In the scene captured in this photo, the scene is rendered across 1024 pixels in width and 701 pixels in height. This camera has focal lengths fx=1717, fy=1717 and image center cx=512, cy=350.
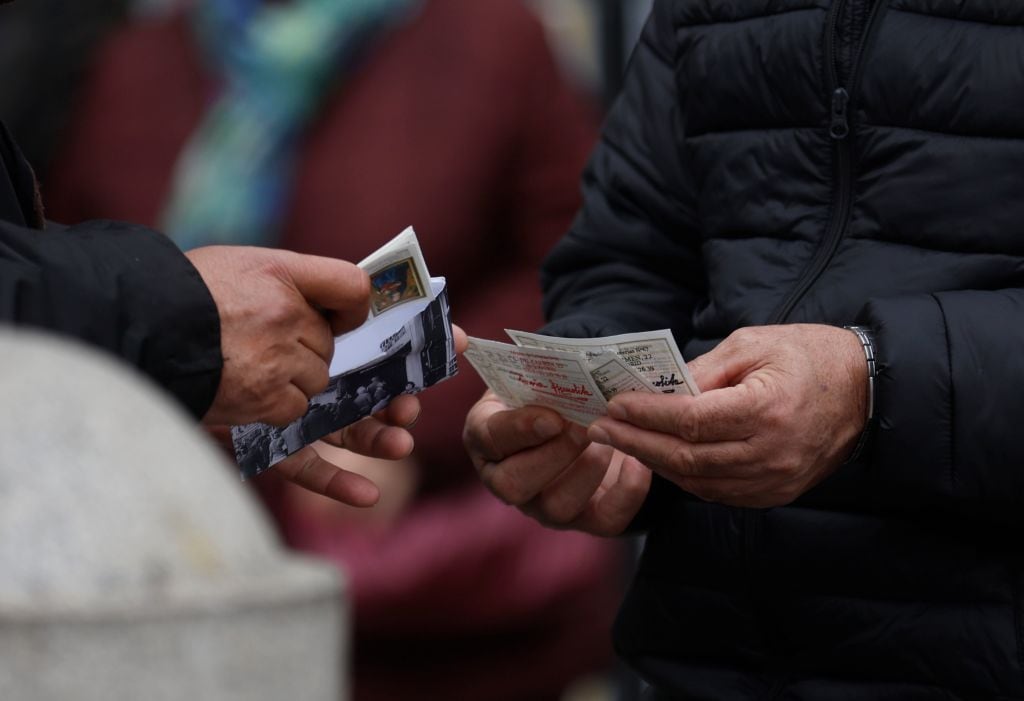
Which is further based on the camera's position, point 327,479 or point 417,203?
point 417,203

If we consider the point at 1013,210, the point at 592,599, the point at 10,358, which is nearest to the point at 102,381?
the point at 10,358

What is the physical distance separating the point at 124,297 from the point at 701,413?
0.73m

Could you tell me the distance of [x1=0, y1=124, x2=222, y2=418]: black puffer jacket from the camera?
200 cm

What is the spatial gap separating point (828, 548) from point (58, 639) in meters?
1.50

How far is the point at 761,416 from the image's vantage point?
2.16 m

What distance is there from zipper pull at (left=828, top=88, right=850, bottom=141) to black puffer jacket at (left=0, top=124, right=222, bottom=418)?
88 centimetres

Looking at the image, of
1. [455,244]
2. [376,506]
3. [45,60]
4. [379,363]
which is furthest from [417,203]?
[379,363]

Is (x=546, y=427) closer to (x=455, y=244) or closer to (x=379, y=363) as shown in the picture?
(x=379, y=363)

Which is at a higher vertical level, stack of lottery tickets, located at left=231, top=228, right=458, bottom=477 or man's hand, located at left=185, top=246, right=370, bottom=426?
man's hand, located at left=185, top=246, right=370, bottom=426

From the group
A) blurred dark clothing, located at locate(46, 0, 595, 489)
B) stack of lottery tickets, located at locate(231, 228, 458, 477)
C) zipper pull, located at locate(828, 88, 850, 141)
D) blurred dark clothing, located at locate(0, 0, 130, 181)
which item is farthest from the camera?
blurred dark clothing, located at locate(0, 0, 130, 181)

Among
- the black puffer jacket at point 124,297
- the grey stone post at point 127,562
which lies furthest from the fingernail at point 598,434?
the grey stone post at point 127,562

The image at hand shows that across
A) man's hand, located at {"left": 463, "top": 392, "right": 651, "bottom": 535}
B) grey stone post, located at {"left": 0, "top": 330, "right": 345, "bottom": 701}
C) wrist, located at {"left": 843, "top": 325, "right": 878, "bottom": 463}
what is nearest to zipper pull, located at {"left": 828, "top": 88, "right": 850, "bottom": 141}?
wrist, located at {"left": 843, "top": 325, "right": 878, "bottom": 463}

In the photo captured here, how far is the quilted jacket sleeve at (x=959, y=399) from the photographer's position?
7.14ft

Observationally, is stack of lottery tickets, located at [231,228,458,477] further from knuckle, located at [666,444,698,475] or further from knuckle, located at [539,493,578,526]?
knuckle, located at [666,444,698,475]
